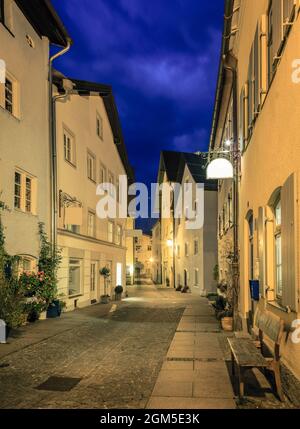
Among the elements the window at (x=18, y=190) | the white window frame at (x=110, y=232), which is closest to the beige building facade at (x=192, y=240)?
the white window frame at (x=110, y=232)

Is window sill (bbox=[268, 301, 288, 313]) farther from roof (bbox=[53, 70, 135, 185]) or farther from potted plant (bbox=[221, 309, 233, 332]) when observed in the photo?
roof (bbox=[53, 70, 135, 185])

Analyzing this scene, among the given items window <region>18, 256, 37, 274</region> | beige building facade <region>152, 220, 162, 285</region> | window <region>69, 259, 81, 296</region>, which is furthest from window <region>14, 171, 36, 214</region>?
beige building facade <region>152, 220, 162, 285</region>

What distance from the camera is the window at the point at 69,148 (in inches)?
738

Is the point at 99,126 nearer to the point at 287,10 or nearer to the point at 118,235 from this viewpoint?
the point at 118,235

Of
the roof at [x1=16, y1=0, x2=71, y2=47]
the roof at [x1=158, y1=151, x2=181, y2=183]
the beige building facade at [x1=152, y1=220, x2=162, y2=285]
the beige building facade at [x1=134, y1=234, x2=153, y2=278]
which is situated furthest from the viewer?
the beige building facade at [x1=134, y1=234, x2=153, y2=278]

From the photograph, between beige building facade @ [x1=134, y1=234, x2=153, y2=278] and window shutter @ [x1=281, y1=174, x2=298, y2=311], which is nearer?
window shutter @ [x1=281, y1=174, x2=298, y2=311]

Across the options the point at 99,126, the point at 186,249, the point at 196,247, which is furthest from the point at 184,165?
the point at 99,126

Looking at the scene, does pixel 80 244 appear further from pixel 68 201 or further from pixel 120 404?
pixel 120 404

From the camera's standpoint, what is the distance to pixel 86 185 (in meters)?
21.6

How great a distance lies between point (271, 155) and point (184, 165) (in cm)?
3248

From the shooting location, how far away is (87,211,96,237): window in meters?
22.8

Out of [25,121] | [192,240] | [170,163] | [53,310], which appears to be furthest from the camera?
[170,163]

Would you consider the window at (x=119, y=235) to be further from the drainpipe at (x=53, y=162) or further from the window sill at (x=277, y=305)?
the window sill at (x=277, y=305)

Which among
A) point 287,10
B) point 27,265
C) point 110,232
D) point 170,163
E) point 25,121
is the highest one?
→ point 170,163
